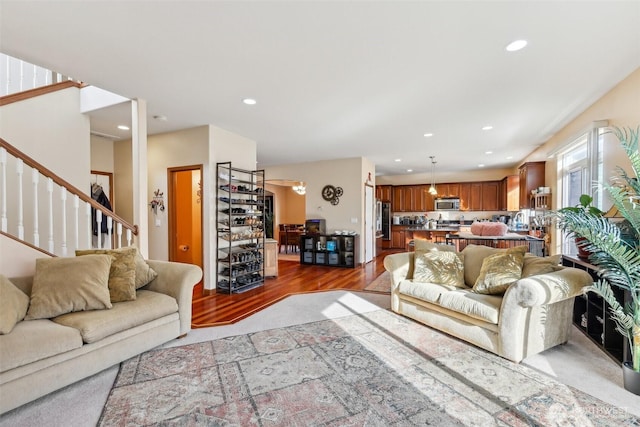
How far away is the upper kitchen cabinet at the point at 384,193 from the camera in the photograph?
10.2m

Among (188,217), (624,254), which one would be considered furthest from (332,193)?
(624,254)

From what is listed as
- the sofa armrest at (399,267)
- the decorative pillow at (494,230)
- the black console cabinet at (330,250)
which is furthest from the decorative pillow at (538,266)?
the black console cabinet at (330,250)

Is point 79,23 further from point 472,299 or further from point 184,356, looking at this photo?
point 472,299

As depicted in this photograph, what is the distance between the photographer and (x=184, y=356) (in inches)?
99.8

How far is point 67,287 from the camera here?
230 cm

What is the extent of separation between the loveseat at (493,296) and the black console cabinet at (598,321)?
0.88ft

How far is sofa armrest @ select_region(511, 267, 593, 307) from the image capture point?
2275 mm

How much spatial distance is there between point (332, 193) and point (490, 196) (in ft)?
17.5

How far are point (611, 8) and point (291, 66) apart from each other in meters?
2.34

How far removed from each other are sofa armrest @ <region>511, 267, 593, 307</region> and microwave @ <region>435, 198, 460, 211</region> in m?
7.06

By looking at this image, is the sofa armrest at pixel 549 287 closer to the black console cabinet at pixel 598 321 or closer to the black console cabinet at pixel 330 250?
the black console cabinet at pixel 598 321

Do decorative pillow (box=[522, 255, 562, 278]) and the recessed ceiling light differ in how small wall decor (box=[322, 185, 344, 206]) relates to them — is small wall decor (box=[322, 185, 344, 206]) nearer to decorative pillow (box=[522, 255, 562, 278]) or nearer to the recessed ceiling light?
decorative pillow (box=[522, 255, 562, 278])

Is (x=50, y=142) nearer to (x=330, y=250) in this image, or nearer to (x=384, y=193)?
(x=330, y=250)

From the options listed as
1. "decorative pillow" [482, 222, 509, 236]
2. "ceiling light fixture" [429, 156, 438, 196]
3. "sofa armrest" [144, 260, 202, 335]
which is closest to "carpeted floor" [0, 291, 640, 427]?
"sofa armrest" [144, 260, 202, 335]
